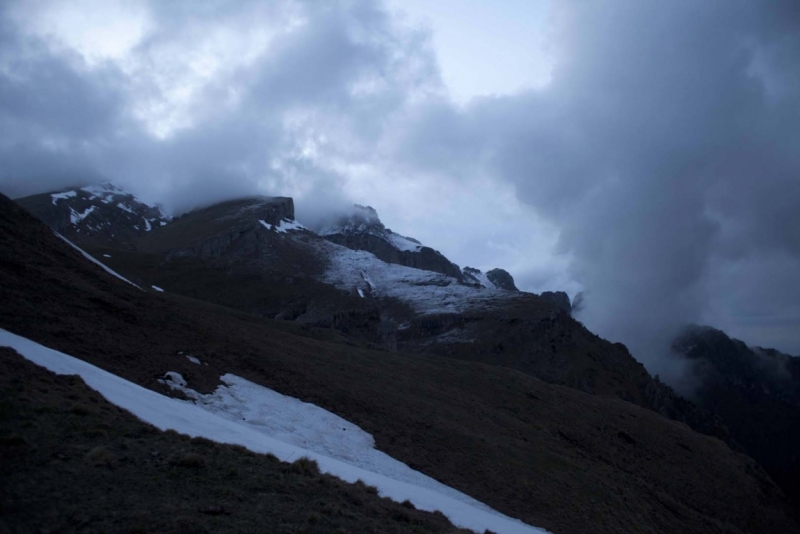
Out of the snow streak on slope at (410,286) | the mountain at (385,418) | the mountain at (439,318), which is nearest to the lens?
the mountain at (385,418)

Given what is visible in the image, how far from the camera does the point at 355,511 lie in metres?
11.3

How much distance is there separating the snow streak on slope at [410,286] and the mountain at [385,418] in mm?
78724

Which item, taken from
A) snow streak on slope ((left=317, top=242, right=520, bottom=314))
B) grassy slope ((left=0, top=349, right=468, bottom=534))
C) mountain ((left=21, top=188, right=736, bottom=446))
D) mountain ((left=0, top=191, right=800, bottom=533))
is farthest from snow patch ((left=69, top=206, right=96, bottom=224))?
grassy slope ((left=0, top=349, right=468, bottom=534))

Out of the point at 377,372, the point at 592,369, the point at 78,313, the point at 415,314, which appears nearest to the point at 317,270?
the point at 415,314

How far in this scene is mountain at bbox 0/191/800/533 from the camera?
11.4 metres

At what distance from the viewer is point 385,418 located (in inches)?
1099

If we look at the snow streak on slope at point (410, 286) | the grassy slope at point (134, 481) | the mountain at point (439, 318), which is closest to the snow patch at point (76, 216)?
the mountain at point (439, 318)

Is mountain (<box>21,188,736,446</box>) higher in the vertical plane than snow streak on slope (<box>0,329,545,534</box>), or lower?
higher

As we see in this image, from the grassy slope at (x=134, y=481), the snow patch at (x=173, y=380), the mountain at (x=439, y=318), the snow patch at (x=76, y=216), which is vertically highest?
the snow patch at (x=76, y=216)

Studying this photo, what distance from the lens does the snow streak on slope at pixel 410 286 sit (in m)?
129

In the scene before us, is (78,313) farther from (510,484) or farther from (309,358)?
(510,484)

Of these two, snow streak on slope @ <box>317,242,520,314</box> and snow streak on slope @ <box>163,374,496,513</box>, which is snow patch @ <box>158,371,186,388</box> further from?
snow streak on slope @ <box>317,242,520,314</box>

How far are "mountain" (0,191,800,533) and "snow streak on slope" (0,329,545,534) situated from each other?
2375mm

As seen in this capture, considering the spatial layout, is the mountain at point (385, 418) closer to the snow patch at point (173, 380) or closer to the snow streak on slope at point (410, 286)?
the snow patch at point (173, 380)
